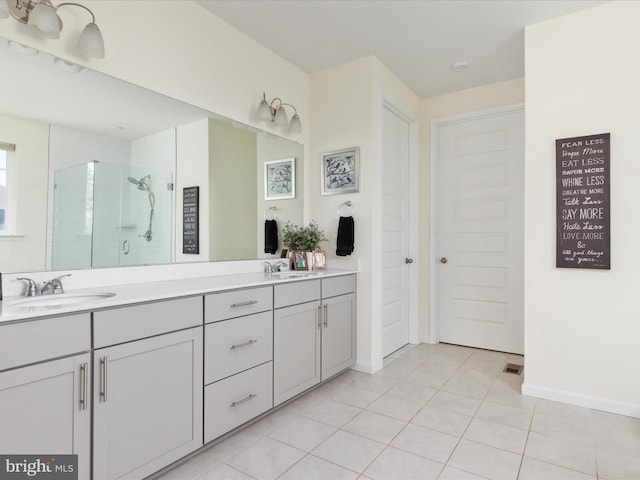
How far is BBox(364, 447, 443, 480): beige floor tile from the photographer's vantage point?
169 centimetres

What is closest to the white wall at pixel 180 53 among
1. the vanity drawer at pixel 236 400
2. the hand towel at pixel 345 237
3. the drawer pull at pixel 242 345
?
the hand towel at pixel 345 237

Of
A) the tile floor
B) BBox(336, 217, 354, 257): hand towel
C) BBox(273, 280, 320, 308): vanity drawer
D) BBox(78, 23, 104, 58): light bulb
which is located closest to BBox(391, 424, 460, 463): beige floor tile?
the tile floor

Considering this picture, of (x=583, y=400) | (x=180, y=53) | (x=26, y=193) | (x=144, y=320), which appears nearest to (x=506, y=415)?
(x=583, y=400)

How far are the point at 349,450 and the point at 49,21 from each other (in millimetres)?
2408

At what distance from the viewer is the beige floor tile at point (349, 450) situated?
5.90ft

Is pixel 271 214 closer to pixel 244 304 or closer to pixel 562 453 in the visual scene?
pixel 244 304

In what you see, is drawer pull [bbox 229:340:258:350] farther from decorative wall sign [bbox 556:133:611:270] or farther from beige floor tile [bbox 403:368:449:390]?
decorative wall sign [bbox 556:133:611:270]

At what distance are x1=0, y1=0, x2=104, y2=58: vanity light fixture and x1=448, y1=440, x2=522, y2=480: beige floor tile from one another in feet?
8.52

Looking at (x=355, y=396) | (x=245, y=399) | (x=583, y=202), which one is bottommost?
(x=355, y=396)

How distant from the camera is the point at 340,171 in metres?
3.17

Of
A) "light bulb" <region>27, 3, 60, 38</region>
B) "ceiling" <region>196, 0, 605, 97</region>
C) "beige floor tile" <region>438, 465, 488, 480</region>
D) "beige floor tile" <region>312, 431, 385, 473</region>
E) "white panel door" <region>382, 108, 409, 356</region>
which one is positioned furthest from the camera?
"white panel door" <region>382, 108, 409, 356</region>

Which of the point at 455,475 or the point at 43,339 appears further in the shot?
the point at 455,475

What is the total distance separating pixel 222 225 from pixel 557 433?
7.77 ft

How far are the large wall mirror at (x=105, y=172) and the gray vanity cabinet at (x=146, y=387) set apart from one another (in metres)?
0.58
